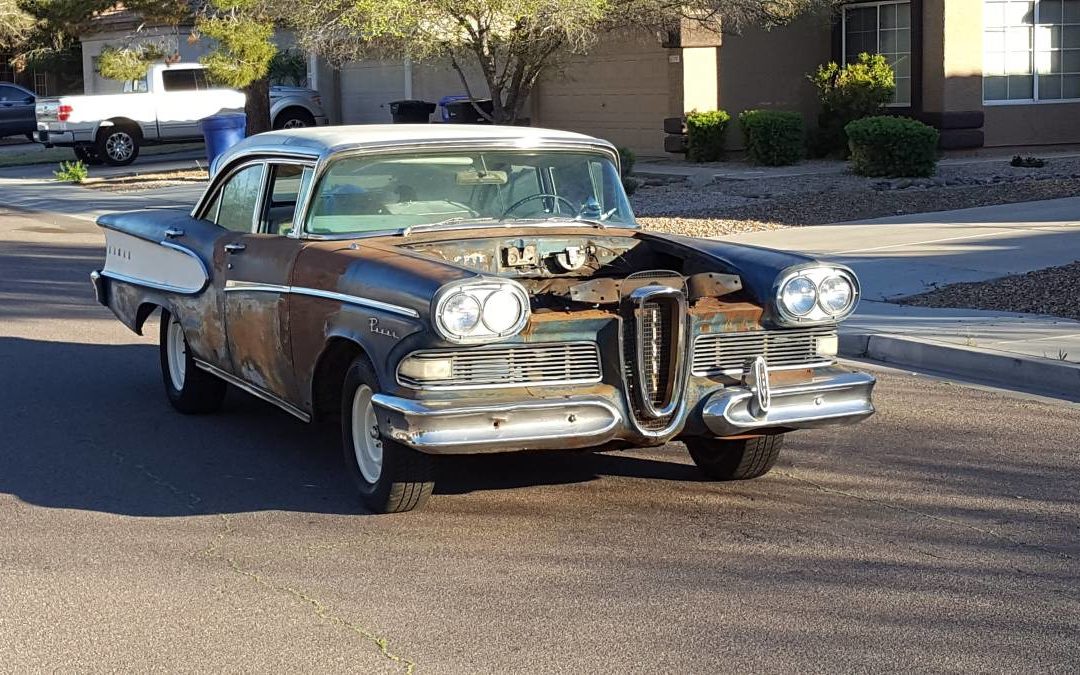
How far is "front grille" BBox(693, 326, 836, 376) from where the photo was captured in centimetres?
594

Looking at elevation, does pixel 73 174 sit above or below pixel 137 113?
below

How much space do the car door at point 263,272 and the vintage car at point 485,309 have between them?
0.01 meters

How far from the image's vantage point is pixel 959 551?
18.3 ft

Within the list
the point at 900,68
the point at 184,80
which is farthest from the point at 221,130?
the point at 900,68

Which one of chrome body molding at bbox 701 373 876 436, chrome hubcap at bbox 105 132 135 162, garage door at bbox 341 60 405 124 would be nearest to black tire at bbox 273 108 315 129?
garage door at bbox 341 60 405 124

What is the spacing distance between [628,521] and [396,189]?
1975 mm

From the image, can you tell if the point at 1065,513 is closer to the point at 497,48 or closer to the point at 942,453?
the point at 942,453

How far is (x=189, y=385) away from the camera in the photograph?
802cm

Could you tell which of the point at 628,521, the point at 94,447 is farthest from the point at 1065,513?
the point at 94,447

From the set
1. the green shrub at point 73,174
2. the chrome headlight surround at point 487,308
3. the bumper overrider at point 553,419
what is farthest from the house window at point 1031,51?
the chrome headlight surround at point 487,308

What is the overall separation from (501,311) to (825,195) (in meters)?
13.7

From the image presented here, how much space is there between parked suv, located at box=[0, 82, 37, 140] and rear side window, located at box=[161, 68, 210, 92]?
1082cm

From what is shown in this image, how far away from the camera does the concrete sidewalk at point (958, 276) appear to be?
8.95 metres

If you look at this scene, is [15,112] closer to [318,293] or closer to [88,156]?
[88,156]
